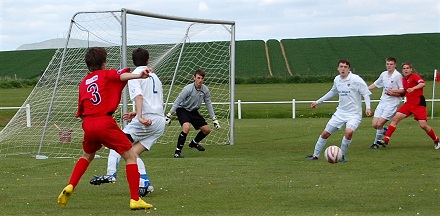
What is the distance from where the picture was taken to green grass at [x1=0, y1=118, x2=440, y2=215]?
10328 mm

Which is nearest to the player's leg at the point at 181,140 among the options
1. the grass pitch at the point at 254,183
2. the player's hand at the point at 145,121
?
the grass pitch at the point at 254,183

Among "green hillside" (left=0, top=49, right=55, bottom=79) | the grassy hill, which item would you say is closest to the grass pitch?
the grassy hill

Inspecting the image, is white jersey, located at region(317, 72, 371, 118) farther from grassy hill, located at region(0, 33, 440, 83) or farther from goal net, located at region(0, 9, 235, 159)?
grassy hill, located at region(0, 33, 440, 83)

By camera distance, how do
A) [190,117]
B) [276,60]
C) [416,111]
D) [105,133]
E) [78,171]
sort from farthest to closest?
[276,60] → [416,111] → [190,117] → [78,171] → [105,133]

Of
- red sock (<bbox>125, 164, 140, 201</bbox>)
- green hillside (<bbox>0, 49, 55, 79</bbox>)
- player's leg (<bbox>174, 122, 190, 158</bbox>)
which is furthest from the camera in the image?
green hillside (<bbox>0, 49, 55, 79</bbox>)

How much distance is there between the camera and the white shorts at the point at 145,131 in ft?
37.9

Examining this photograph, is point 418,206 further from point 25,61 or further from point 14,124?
point 25,61

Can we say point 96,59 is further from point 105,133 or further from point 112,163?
point 112,163

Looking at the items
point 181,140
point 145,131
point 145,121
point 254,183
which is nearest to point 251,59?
point 181,140

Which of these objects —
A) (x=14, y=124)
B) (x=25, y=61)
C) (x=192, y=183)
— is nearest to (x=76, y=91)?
(x=14, y=124)

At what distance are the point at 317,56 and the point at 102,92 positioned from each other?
63.8 metres

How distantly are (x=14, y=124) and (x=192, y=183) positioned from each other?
284 inches

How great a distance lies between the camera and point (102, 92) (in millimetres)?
10328

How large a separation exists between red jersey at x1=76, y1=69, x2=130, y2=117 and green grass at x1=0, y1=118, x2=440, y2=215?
120 centimetres
